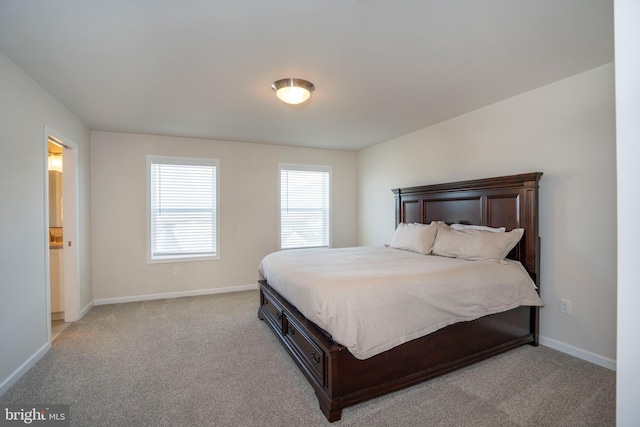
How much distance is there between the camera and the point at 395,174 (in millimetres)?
4684

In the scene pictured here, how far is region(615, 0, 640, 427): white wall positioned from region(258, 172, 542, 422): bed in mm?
1368

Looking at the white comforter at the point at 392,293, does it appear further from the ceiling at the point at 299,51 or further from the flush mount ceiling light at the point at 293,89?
the ceiling at the point at 299,51

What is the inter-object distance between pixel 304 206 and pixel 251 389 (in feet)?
11.6

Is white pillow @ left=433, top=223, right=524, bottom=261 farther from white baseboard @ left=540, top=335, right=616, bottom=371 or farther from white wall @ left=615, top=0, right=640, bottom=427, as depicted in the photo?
white wall @ left=615, top=0, right=640, bottom=427

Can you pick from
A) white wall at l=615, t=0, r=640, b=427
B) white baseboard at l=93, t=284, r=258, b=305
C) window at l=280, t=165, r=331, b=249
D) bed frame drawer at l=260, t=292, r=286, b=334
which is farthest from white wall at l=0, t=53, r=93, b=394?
white wall at l=615, t=0, r=640, b=427

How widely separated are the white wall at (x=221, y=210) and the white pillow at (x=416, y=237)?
1.93m

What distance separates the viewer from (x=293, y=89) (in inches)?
101

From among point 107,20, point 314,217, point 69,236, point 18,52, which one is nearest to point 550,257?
point 314,217

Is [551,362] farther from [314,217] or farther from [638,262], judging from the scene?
[314,217]

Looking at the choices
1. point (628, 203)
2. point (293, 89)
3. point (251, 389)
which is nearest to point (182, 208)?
point (293, 89)

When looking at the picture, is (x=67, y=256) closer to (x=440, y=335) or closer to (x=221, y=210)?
(x=221, y=210)

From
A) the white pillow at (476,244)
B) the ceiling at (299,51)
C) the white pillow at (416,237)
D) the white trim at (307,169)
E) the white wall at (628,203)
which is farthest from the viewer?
the white trim at (307,169)

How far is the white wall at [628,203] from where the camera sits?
0.69 meters

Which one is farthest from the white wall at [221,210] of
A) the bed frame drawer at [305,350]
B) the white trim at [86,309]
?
the bed frame drawer at [305,350]
